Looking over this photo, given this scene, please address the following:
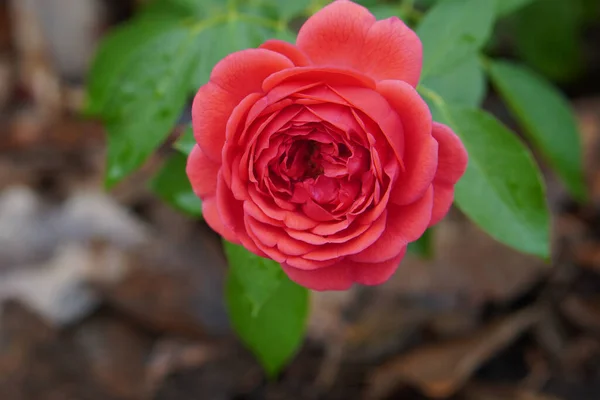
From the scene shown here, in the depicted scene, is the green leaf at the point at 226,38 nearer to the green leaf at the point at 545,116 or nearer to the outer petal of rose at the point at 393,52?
the outer petal of rose at the point at 393,52

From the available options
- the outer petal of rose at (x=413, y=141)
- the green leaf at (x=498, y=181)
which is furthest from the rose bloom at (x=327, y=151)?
the green leaf at (x=498, y=181)

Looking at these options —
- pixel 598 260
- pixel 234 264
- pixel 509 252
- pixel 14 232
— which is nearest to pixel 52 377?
pixel 14 232

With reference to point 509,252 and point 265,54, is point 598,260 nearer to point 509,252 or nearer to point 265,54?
point 509,252

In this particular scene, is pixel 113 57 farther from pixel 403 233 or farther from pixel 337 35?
pixel 403 233

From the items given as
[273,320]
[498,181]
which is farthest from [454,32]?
[273,320]

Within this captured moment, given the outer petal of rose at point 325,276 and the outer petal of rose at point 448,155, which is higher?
the outer petal of rose at point 448,155

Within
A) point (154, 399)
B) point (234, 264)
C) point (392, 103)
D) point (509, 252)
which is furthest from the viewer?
point (509, 252)
